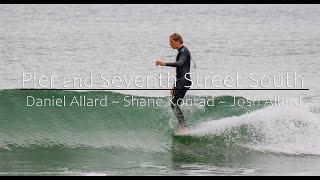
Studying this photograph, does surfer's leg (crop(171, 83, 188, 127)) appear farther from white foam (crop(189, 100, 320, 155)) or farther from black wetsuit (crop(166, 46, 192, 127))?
white foam (crop(189, 100, 320, 155))

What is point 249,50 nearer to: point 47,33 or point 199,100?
point 47,33

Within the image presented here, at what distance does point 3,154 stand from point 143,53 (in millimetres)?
15353

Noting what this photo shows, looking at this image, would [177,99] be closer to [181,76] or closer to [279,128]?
[181,76]

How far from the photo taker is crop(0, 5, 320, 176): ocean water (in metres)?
11.5

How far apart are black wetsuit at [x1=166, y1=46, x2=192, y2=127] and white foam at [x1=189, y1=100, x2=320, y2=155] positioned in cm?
65

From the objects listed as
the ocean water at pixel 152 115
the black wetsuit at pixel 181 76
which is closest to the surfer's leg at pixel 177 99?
the black wetsuit at pixel 181 76

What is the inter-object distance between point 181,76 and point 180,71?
3.3 inches

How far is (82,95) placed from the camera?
15.1 metres

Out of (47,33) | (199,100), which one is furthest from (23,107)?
(47,33)

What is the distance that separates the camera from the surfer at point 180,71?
1184 cm

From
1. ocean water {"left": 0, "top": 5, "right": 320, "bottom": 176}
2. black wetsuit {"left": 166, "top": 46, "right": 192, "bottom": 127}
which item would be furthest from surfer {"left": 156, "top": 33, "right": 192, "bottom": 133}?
ocean water {"left": 0, "top": 5, "right": 320, "bottom": 176}

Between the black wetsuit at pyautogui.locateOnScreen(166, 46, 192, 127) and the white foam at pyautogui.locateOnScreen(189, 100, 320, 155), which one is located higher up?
the black wetsuit at pyautogui.locateOnScreen(166, 46, 192, 127)

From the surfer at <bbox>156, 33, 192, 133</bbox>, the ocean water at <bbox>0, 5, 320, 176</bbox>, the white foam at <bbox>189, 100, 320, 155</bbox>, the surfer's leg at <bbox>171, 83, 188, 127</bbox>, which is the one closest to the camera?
the ocean water at <bbox>0, 5, 320, 176</bbox>

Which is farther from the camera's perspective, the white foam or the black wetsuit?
the white foam
